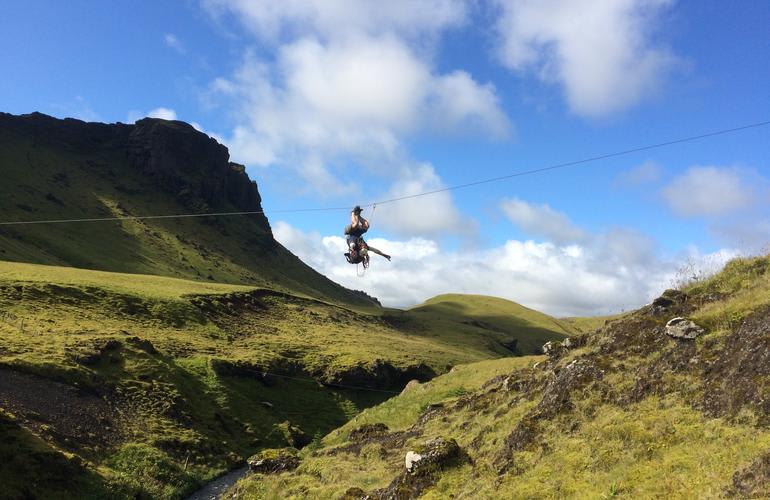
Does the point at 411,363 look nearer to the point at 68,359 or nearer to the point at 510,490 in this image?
the point at 68,359

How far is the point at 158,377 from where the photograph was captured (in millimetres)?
43219

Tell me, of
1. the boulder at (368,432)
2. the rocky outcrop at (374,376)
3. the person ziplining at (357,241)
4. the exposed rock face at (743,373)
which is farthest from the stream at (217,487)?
the exposed rock face at (743,373)

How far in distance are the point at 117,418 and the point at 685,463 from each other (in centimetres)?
3827

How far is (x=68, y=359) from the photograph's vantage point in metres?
39.2

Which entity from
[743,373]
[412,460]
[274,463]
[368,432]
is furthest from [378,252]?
[743,373]

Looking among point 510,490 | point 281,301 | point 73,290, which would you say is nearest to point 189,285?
point 281,301

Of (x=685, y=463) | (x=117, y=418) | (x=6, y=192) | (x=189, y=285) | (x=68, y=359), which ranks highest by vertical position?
(x=6, y=192)

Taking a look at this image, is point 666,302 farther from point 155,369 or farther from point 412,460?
point 155,369

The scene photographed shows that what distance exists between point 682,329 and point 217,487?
31.1m

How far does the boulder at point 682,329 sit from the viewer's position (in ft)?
53.8

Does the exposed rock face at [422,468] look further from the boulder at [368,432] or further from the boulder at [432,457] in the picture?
the boulder at [368,432]

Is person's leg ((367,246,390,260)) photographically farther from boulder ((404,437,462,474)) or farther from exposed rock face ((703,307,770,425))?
exposed rock face ((703,307,770,425))

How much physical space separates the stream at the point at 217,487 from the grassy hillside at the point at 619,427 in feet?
30.0

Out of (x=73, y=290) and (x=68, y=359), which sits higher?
(x=73, y=290)
